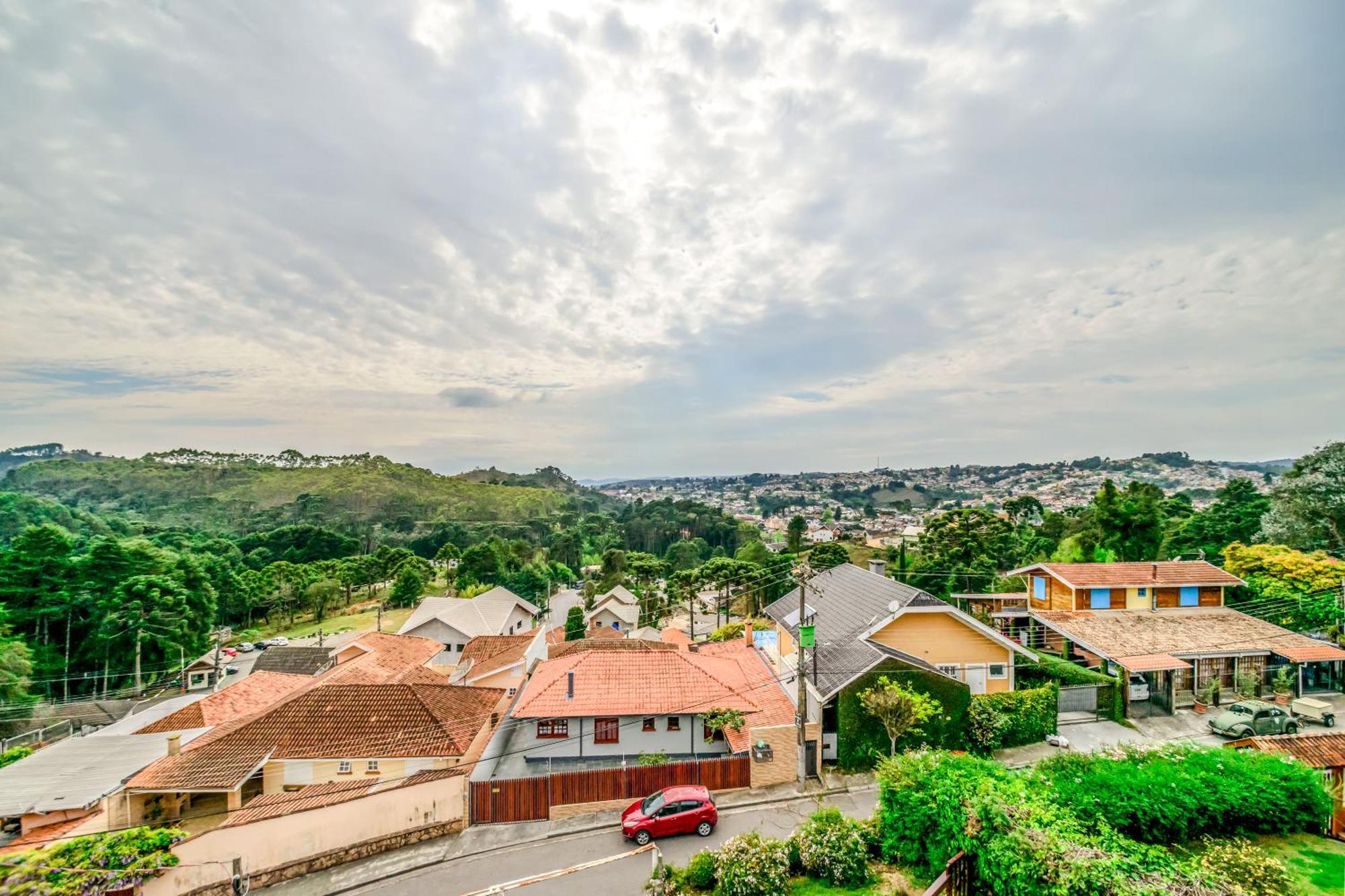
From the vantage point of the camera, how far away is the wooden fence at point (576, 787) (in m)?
16.2

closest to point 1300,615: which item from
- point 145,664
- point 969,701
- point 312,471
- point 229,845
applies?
point 969,701

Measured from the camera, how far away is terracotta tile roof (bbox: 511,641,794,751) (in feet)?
63.9

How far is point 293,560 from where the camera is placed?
8188cm

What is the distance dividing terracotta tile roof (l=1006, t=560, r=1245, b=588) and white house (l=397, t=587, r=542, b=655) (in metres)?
39.0

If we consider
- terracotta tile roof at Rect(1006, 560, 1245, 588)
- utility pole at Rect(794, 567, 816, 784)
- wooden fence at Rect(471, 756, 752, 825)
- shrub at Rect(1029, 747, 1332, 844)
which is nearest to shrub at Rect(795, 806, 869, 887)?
shrub at Rect(1029, 747, 1332, 844)

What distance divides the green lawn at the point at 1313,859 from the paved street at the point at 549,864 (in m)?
8.41

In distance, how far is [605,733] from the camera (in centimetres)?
2011

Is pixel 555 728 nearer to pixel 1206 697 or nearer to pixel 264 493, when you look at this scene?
pixel 1206 697

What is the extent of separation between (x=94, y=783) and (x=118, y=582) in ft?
108

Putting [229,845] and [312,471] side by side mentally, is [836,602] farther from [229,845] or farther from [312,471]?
[312,471]

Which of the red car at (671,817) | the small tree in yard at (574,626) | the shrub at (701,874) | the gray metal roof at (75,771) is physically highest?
the shrub at (701,874)

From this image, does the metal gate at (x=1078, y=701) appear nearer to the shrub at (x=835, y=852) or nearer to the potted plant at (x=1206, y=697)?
the potted plant at (x=1206, y=697)

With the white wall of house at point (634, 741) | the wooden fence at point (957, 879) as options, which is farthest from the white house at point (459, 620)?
the wooden fence at point (957, 879)

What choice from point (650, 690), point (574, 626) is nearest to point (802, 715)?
point (650, 690)
